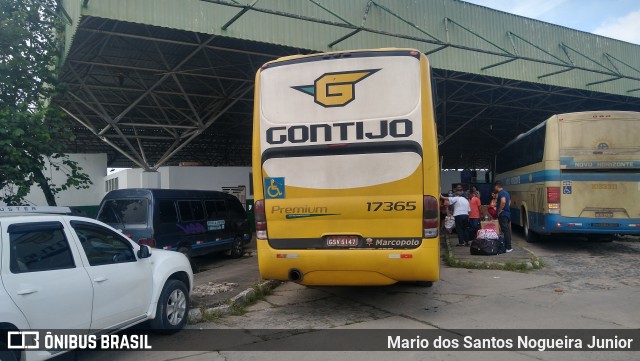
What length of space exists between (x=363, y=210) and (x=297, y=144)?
1344mm

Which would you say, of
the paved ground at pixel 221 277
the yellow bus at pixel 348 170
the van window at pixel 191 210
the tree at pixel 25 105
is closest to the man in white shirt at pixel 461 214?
the paved ground at pixel 221 277

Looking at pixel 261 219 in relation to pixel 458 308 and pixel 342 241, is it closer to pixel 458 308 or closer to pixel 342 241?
pixel 342 241

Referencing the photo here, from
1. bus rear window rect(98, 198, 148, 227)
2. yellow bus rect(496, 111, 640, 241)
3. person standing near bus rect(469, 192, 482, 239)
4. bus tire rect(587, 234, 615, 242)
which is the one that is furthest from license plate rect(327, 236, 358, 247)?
bus tire rect(587, 234, 615, 242)

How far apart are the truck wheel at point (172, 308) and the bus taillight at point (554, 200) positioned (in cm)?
979

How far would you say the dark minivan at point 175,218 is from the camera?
10.5 meters

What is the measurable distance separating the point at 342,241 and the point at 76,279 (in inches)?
131

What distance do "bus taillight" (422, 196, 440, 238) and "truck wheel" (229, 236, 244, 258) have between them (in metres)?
8.98

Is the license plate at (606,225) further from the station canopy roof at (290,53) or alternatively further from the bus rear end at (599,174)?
the station canopy roof at (290,53)

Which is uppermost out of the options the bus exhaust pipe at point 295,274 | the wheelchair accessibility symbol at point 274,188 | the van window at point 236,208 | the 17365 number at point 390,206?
the wheelchair accessibility symbol at point 274,188

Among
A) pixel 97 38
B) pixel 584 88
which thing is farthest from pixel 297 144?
pixel 584 88

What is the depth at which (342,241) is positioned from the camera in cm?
667

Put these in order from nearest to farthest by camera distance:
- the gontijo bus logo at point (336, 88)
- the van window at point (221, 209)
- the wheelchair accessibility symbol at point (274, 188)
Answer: the gontijo bus logo at point (336, 88) < the wheelchair accessibility symbol at point (274, 188) < the van window at point (221, 209)

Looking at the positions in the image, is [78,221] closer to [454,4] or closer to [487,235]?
[487,235]

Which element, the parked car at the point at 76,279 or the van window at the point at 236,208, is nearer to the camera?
the parked car at the point at 76,279
